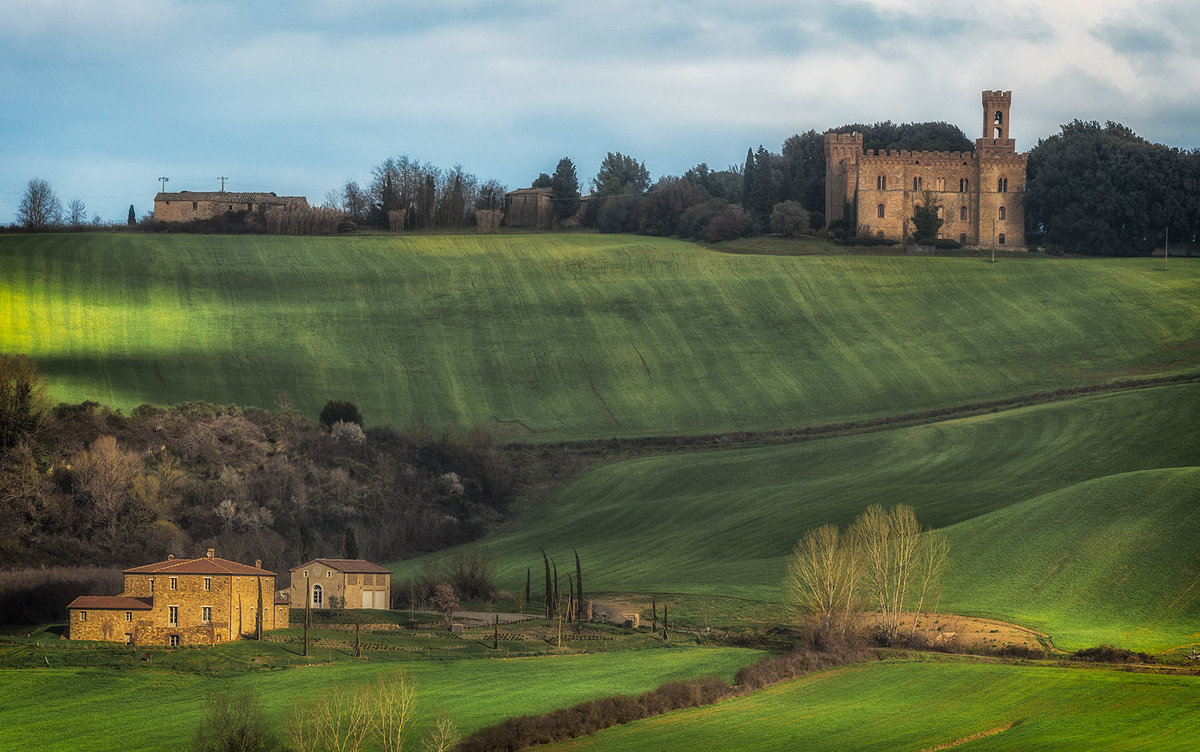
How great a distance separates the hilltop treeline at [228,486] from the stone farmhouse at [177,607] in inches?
674

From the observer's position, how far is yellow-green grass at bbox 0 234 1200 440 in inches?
4286

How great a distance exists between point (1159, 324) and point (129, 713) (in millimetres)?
93737

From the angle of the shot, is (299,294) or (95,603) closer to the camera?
(95,603)

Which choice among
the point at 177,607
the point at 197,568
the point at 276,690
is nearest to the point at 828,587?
the point at 276,690

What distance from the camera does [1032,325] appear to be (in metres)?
124

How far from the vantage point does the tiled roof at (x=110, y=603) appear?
6028 cm

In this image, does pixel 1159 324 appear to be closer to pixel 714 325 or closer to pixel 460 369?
pixel 714 325

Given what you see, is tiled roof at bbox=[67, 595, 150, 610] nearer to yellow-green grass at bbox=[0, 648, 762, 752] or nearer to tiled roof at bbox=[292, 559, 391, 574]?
yellow-green grass at bbox=[0, 648, 762, 752]

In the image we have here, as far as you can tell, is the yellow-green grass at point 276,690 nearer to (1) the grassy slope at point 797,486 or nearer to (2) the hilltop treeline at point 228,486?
(1) the grassy slope at point 797,486

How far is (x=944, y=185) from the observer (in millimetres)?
153875

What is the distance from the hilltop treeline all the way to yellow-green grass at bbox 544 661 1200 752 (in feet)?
121

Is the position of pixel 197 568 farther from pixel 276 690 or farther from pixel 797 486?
pixel 797 486

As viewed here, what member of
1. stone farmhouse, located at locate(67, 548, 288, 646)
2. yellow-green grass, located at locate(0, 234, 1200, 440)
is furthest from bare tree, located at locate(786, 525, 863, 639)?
yellow-green grass, located at locate(0, 234, 1200, 440)

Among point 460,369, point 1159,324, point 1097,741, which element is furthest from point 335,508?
point 1159,324
